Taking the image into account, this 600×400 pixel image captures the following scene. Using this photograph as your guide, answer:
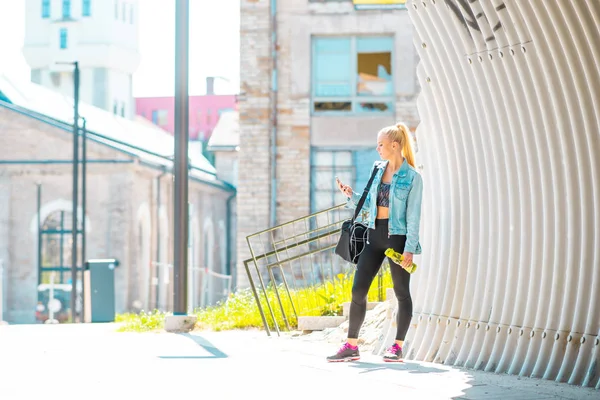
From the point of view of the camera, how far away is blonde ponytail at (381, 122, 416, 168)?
904 cm

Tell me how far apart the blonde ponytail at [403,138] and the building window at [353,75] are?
2032 centimetres

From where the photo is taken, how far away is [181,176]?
48.3 feet

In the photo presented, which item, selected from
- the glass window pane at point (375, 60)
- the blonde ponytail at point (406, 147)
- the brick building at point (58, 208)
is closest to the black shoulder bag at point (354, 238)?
the blonde ponytail at point (406, 147)

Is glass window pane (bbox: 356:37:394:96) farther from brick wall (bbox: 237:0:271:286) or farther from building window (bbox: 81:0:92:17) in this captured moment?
building window (bbox: 81:0:92:17)

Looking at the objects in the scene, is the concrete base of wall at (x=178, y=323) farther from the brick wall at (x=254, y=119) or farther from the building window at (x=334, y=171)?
the building window at (x=334, y=171)

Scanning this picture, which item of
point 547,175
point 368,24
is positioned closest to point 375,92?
point 368,24

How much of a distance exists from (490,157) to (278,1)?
20.8 m

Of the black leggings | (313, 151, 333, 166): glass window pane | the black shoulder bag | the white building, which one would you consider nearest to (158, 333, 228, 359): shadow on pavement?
the black leggings

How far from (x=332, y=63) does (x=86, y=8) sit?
51.3 m

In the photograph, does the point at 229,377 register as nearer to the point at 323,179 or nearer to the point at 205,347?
the point at 205,347

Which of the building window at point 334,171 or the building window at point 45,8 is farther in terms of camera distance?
the building window at point 45,8

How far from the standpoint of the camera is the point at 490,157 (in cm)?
→ 920

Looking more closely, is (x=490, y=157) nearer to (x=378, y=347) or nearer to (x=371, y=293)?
(x=378, y=347)

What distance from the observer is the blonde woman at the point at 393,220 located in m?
8.95
